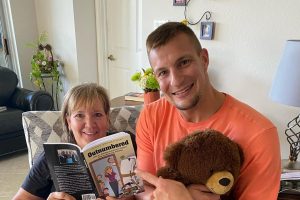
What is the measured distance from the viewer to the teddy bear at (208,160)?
75 centimetres

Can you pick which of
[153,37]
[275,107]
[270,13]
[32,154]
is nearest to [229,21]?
[270,13]

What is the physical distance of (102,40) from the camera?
357 centimetres

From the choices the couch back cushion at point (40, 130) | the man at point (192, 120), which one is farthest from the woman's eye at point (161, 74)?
the couch back cushion at point (40, 130)

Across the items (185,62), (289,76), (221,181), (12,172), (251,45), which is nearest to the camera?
(221,181)

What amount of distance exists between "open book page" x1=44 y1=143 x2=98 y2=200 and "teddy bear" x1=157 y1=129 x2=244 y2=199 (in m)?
0.38

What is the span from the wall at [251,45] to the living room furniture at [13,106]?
1.83 metres

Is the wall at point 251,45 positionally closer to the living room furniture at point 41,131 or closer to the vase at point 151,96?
the vase at point 151,96

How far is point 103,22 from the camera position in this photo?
3.49 meters

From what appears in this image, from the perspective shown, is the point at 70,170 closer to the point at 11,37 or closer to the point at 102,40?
the point at 102,40

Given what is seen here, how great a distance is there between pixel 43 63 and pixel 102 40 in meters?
0.86

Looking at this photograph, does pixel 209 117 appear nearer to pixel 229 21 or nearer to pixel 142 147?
pixel 142 147

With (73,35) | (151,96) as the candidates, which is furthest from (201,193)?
(73,35)

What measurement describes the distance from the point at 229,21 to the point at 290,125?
0.86 m

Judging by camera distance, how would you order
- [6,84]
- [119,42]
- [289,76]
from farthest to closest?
[119,42] → [6,84] → [289,76]
